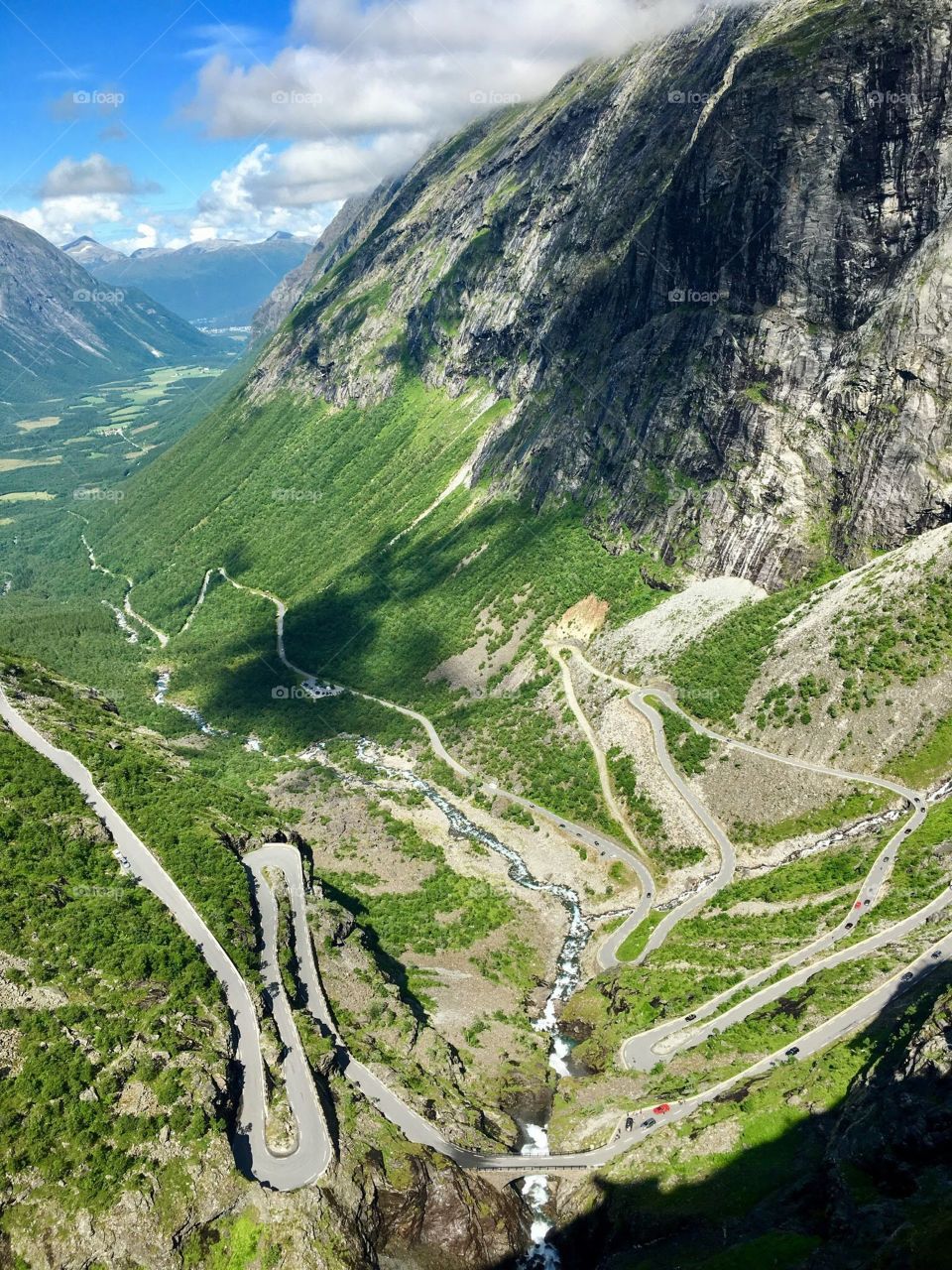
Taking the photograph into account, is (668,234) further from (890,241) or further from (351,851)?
(351,851)

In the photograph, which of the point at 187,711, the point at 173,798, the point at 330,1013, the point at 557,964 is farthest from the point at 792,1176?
the point at 187,711

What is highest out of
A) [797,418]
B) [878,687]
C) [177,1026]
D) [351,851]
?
[797,418]

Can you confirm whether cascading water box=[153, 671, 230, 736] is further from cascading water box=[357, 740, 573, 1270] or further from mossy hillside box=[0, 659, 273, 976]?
cascading water box=[357, 740, 573, 1270]

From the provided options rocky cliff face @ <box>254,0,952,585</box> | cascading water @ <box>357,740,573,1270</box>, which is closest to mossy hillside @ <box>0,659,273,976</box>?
cascading water @ <box>357,740,573,1270</box>

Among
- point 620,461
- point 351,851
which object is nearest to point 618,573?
point 620,461

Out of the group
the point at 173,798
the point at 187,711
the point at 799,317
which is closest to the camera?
the point at 173,798

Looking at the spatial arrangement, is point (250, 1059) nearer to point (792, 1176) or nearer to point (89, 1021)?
point (89, 1021)
